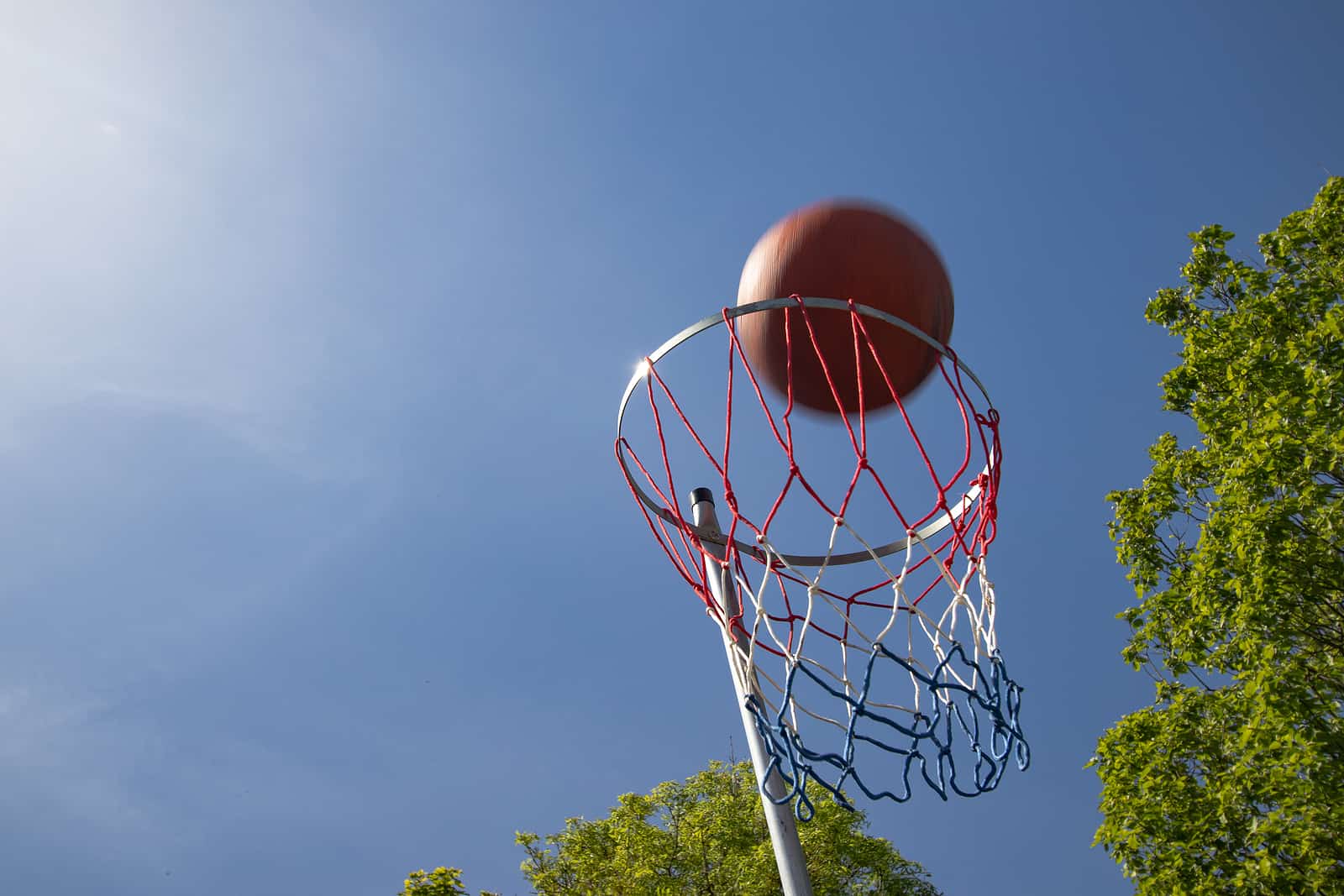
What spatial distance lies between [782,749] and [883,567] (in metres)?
1.09

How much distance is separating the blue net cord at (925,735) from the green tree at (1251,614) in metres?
3.85

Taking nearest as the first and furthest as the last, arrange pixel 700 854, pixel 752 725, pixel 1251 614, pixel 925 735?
pixel 925 735
pixel 752 725
pixel 1251 614
pixel 700 854

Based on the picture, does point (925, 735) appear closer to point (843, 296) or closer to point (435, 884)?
point (843, 296)

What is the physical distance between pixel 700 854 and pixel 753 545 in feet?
36.1

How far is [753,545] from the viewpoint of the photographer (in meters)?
5.85

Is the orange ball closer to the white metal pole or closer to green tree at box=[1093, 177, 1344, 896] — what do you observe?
the white metal pole

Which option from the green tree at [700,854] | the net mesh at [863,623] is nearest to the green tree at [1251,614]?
the net mesh at [863,623]

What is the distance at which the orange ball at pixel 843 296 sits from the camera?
5.66 metres

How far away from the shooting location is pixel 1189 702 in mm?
8406

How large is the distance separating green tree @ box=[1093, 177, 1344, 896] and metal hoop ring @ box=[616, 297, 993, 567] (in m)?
3.55

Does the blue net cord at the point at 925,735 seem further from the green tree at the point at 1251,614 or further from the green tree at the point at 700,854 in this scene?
the green tree at the point at 700,854

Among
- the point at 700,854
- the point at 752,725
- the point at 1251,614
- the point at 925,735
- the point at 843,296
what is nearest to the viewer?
the point at 925,735

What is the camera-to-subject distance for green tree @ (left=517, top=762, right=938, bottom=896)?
577 inches

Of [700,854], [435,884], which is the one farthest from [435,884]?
[700,854]
